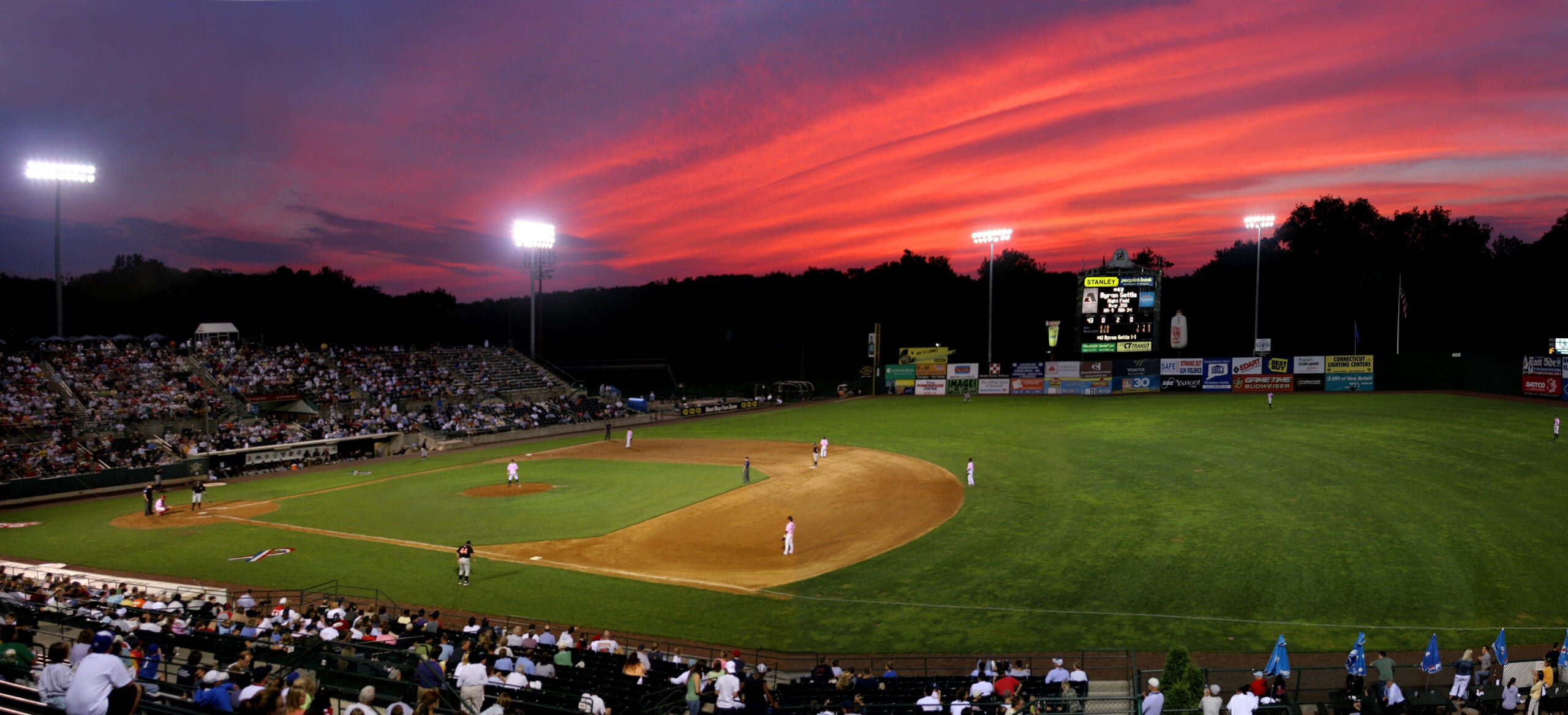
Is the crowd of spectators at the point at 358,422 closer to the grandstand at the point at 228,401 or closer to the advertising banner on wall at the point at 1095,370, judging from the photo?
the grandstand at the point at 228,401

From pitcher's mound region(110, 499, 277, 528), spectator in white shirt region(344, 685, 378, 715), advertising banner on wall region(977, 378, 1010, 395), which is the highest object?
advertising banner on wall region(977, 378, 1010, 395)

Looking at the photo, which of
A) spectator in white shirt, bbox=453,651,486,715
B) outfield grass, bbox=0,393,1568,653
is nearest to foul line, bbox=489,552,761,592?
outfield grass, bbox=0,393,1568,653

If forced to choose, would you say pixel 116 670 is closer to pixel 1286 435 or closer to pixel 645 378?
pixel 1286 435

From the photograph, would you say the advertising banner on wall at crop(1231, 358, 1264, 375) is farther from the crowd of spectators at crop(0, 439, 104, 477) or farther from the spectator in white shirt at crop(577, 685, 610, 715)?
the crowd of spectators at crop(0, 439, 104, 477)

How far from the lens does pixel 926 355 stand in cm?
7100

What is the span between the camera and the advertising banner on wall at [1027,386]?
210 feet

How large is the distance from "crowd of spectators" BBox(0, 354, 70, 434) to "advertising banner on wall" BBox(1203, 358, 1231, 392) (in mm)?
70152

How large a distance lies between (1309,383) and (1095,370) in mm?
14235

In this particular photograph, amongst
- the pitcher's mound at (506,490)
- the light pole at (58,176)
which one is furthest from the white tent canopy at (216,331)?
the pitcher's mound at (506,490)

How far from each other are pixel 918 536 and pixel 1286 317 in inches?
3174

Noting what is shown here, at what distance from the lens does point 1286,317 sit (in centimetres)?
8756

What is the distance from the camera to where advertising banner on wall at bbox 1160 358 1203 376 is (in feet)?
194

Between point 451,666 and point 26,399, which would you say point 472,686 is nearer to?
point 451,666

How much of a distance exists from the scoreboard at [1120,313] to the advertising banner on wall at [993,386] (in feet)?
47.9
